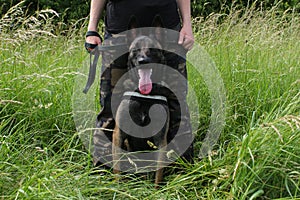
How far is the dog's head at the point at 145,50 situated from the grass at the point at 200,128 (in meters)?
0.54

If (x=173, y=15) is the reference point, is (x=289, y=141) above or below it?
below

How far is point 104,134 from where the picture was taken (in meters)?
3.21

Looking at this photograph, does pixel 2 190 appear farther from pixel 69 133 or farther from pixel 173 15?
pixel 173 15

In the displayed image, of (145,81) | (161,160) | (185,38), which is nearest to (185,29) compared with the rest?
(185,38)

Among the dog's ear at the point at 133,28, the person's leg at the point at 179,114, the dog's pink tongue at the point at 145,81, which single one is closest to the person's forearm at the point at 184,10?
the person's leg at the point at 179,114

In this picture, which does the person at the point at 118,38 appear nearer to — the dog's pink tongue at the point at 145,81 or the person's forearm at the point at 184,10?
the person's forearm at the point at 184,10

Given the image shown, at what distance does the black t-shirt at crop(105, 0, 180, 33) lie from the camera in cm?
286

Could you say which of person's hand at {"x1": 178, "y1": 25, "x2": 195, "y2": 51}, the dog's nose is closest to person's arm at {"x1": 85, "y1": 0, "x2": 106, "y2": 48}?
the dog's nose

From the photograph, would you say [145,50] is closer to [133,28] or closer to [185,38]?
[133,28]

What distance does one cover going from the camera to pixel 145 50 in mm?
2787

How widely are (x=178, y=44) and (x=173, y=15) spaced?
18cm

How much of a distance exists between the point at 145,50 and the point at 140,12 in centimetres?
25

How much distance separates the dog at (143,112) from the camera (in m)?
2.81

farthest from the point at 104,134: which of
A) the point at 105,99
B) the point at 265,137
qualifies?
the point at 265,137
